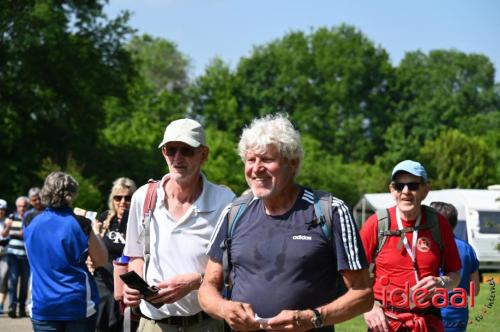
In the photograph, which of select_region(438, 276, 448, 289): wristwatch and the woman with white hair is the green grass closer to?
the woman with white hair

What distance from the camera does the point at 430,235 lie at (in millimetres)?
6441

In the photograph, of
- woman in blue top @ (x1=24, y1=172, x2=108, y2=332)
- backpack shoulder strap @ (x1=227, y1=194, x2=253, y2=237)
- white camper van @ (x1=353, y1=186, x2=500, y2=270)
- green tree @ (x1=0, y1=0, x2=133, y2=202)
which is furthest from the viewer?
green tree @ (x1=0, y1=0, x2=133, y2=202)

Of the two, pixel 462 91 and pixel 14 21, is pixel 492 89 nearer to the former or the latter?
pixel 462 91

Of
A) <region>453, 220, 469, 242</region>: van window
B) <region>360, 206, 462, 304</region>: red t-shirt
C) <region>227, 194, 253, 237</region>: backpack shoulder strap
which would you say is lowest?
<region>360, 206, 462, 304</region>: red t-shirt

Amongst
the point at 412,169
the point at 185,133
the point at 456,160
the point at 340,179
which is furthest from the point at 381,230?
the point at 456,160

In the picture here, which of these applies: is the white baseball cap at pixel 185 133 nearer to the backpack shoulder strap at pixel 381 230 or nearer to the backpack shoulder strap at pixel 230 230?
the backpack shoulder strap at pixel 230 230

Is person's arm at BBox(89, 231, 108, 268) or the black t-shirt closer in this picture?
person's arm at BBox(89, 231, 108, 268)

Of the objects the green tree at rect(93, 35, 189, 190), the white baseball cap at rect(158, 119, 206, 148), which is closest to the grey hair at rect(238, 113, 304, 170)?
the white baseball cap at rect(158, 119, 206, 148)

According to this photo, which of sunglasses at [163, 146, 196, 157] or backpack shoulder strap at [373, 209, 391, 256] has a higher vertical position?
sunglasses at [163, 146, 196, 157]

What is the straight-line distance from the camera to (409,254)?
6398 mm

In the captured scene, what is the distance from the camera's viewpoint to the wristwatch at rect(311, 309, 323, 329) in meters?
4.34

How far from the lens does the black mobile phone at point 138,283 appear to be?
5.50 metres

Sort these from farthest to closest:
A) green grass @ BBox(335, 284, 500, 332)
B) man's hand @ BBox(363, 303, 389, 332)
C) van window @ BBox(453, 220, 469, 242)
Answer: van window @ BBox(453, 220, 469, 242) < green grass @ BBox(335, 284, 500, 332) < man's hand @ BBox(363, 303, 389, 332)

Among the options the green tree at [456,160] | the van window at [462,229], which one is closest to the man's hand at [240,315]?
the van window at [462,229]
